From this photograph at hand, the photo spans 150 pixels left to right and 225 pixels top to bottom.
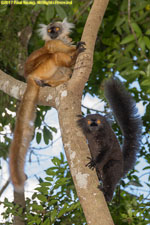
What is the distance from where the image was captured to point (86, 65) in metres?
2.96

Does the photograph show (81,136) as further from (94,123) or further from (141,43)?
(141,43)

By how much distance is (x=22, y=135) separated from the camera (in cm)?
276

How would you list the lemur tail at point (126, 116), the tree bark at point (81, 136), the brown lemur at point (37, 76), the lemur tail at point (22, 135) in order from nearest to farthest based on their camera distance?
the tree bark at point (81, 136), the lemur tail at point (22, 135), the brown lemur at point (37, 76), the lemur tail at point (126, 116)

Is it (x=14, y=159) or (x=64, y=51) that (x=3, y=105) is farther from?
(x=14, y=159)

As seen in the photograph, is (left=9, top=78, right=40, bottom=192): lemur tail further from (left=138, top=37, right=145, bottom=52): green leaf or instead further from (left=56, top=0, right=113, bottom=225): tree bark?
(left=138, top=37, right=145, bottom=52): green leaf

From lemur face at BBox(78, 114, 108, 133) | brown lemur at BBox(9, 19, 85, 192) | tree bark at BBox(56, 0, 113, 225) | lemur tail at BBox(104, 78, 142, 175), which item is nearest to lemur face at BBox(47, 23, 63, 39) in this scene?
brown lemur at BBox(9, 19, 85, 192)

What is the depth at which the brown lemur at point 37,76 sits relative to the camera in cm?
252

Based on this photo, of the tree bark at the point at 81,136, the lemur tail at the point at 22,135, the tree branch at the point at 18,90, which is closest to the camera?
the tree bark at the point at 81,136

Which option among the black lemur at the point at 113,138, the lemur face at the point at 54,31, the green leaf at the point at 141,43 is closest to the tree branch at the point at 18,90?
the black lemur at the point at 113,138

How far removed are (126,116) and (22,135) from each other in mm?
1420

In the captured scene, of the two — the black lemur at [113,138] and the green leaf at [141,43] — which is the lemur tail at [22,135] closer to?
the black lemur at [113,138]

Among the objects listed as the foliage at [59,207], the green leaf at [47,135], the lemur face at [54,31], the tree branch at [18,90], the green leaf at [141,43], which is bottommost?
the foliage at [59,207]

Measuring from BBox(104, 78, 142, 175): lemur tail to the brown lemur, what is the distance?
0.61 metres

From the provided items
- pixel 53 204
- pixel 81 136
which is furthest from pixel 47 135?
pixel 81 136
